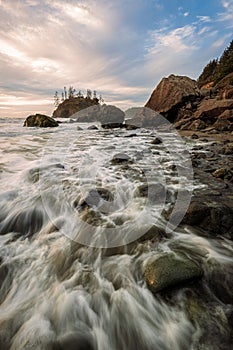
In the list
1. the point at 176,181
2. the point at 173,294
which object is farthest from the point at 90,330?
the point at 176,181

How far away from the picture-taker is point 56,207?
3848mm

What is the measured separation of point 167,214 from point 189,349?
1961 millimetres

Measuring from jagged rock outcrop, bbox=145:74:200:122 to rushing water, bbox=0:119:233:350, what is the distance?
21.0m

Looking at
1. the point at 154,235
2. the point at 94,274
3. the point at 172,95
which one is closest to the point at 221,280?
the point at 154,235

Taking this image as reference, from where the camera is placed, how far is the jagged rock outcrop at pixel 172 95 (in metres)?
22.8

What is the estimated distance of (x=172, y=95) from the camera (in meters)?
23.5

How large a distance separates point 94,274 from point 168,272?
0.89 m

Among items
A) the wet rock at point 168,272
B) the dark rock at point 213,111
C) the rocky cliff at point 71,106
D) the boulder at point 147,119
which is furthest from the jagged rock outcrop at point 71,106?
the wet rock at point 168,272

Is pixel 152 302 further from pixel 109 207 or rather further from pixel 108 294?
pixel 109 207

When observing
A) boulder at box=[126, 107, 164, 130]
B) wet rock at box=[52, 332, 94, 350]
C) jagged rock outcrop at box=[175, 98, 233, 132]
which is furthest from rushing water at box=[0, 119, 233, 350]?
boulder at box=[126, 107, 164, 130]

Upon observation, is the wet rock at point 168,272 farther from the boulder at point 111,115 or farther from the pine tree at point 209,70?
the pine tree at point 209,70

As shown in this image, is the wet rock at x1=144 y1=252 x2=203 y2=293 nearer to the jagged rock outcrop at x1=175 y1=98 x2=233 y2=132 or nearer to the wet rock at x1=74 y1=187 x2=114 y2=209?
the wet rock at x1=74 y1=187 x2=114 y2=209

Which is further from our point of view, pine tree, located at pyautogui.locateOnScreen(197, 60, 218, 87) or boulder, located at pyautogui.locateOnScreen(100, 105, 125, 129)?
boulder, located at pyautogui.locateOnScreen(100, 105, 125, 129)

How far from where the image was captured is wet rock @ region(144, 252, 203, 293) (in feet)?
6.73
